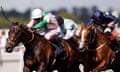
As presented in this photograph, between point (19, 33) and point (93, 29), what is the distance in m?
1.85

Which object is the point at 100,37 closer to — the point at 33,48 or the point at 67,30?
the point at 67,30

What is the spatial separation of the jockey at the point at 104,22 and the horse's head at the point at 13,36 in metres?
2.21

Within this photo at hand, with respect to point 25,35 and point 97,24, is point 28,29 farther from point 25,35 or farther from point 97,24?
point 97,24

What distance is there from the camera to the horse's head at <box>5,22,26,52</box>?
10.4 meters

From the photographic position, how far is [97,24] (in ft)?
40.4

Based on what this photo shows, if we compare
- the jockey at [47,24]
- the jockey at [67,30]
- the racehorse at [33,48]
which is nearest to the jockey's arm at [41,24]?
the jockey at [47,24]

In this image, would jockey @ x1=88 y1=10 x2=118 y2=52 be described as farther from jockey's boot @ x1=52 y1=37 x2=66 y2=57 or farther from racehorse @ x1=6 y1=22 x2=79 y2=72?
racehorse @ x1=6 y1=22 x2=79 y2=72

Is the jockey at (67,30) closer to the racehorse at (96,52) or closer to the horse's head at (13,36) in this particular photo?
the racehorse at (96,52)

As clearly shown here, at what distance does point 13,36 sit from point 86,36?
1656mm

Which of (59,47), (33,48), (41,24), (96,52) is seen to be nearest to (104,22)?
(96,52)

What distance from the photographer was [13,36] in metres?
10.4

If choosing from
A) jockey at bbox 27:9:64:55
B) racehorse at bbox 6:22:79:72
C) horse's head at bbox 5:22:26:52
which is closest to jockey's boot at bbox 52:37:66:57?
jockey at bbox 27:9:64:55

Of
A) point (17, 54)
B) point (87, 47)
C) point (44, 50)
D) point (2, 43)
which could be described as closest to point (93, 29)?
point (87, 47)

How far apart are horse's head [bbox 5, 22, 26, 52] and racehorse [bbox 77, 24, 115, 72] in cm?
151
